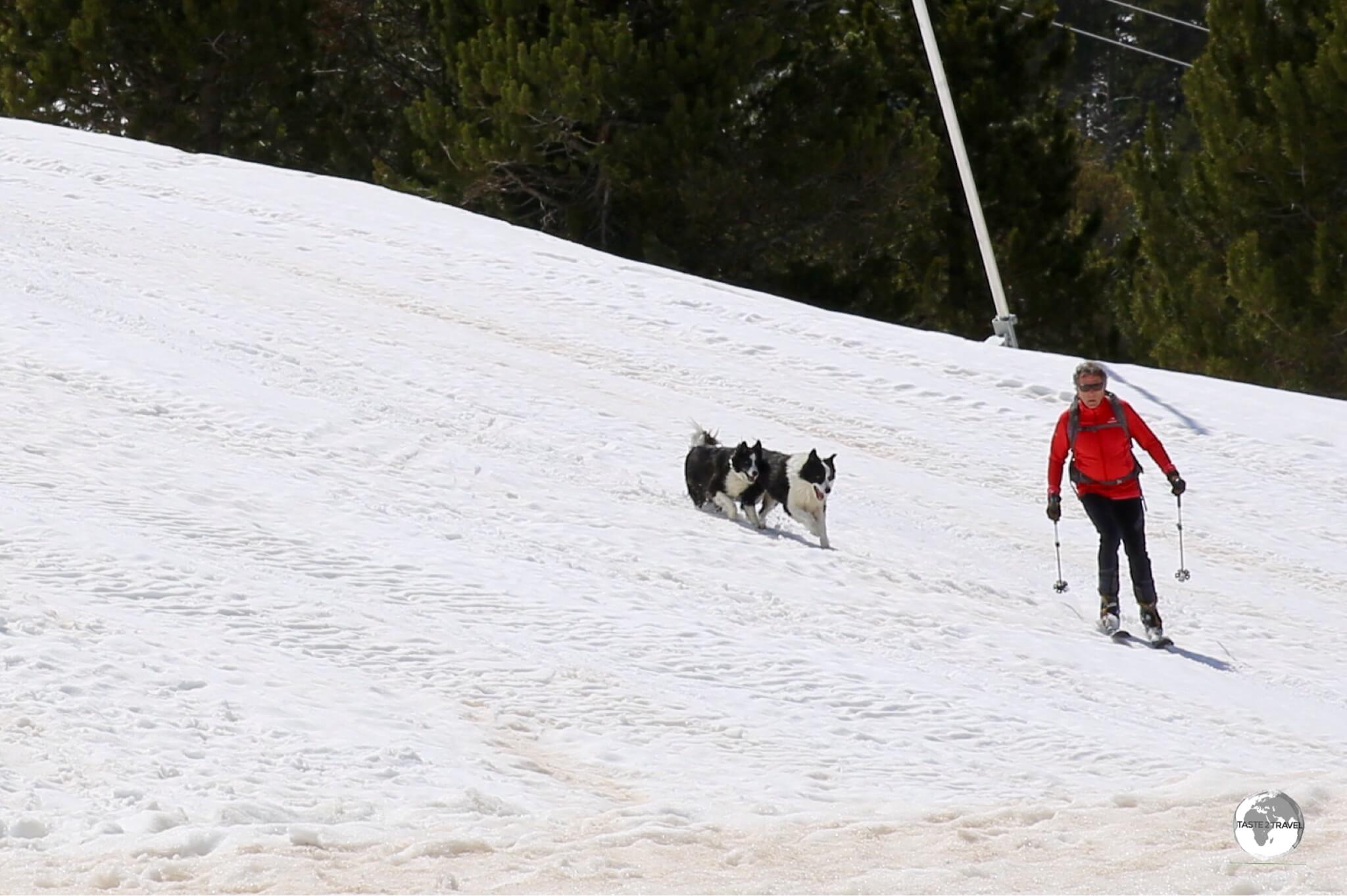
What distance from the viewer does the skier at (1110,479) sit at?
1027cm

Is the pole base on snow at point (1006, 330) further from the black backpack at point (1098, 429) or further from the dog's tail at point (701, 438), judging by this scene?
the black backpack at point (1098, 429)

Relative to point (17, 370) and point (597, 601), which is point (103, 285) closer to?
point (17, 370)

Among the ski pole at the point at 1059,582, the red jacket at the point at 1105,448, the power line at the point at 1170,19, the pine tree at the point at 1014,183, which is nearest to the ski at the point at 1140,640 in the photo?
the ski pole at the point at 1059,582

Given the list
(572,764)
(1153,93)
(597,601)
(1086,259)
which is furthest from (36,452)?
(1153,93)

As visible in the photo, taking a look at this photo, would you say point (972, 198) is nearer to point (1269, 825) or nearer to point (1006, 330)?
point (1006, 330)

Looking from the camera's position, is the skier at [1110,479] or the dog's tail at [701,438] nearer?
the skier at [1110,479]

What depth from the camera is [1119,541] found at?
34.1 ft

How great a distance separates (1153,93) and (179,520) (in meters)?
44.2

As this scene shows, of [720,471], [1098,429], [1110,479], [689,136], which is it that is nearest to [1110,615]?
[1110,479]

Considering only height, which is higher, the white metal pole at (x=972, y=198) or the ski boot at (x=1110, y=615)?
the white metal pole at (x=972, y=198)

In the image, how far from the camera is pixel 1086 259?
98.5ft

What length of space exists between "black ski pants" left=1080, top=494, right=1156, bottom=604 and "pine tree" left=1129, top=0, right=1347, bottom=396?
515 inches

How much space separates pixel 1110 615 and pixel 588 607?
330 cm

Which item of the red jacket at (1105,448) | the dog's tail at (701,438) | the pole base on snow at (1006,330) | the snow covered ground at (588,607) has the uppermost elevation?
the pole base on snow at (1006,330)
